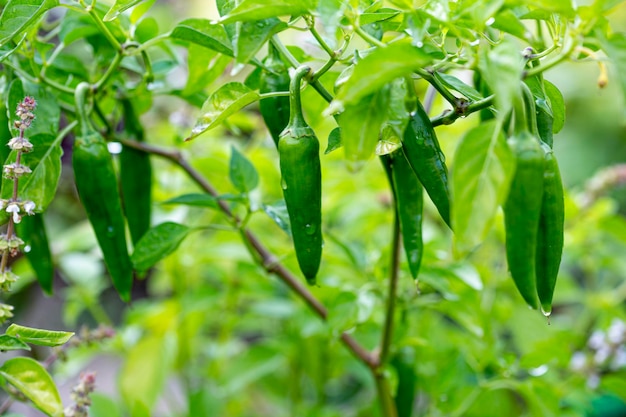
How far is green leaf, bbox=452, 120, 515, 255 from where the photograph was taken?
34 cm

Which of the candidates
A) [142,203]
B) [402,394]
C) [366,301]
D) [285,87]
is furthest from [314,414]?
[285,87]

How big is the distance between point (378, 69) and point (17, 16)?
27 centimetres

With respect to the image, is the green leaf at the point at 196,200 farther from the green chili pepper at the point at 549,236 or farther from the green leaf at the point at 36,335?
the green chili pepper at the point at 549,236

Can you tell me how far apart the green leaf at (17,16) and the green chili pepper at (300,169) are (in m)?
0.18

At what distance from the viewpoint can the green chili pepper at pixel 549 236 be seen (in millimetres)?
425

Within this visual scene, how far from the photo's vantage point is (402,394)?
811 millimetres

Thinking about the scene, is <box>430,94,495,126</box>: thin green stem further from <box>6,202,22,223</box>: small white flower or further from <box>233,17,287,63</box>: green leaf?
<box>6,202,22,223</box>: small white flower

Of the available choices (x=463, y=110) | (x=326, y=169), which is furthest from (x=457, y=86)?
(x=326, y=169)

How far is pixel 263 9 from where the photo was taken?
40 centimetres

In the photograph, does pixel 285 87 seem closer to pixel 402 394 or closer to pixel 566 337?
pixel 402 394

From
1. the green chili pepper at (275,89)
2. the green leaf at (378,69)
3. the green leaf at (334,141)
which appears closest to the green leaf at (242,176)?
the green chili pepper at (275,89)

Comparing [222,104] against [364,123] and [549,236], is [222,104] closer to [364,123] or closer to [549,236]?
[364,123]

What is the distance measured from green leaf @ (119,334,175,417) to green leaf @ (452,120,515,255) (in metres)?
0.74

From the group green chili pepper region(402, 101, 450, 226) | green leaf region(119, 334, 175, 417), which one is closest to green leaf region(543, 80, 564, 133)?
green chili pepper region(402, 101, 450, 226)
